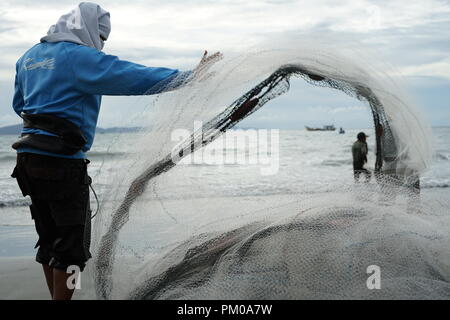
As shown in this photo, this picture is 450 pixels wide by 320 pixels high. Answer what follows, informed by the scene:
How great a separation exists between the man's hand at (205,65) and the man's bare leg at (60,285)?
1.34m

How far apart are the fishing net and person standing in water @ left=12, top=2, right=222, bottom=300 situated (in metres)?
0.19

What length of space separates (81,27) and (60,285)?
1.48 metres

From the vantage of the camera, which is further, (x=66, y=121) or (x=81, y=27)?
(x=81, y=27)

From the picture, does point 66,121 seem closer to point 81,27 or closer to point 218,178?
point 81,27

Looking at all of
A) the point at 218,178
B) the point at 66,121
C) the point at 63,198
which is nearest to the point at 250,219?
the point at 218,178

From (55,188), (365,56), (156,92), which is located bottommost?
(55,188)

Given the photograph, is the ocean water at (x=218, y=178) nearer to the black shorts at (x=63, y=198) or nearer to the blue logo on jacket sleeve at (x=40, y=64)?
the black shorts at (x=63, y=198)

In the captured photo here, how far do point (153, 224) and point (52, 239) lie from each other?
1.97ft

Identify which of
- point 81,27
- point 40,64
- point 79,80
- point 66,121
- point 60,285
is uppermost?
point 81,27

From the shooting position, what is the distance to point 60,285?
9.66 ft

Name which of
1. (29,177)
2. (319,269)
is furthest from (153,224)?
(319,269)

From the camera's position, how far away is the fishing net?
279 centimetres
